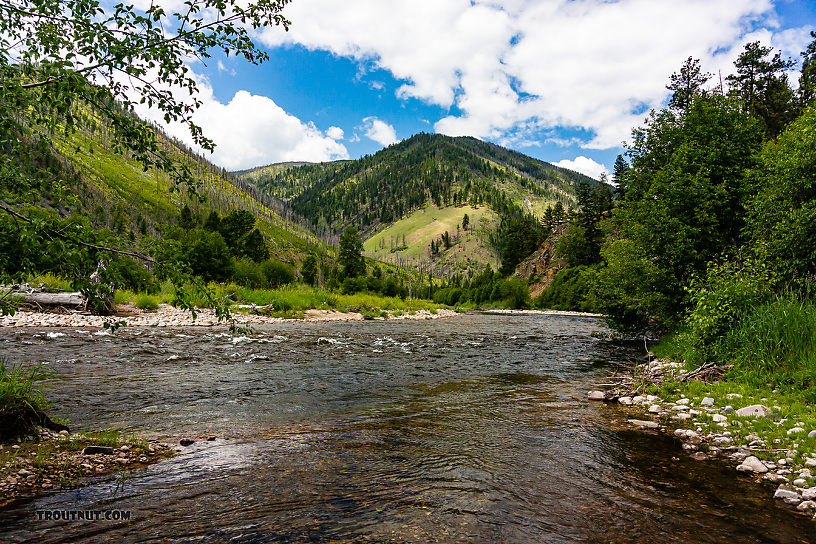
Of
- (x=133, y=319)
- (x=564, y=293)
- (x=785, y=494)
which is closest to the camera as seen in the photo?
(x=785, y=494)

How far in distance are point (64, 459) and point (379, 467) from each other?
14.8 feet

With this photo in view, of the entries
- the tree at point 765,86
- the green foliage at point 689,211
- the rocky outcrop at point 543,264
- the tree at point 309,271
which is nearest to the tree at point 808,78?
the tree at point 765,86

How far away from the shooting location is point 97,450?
6.11 m

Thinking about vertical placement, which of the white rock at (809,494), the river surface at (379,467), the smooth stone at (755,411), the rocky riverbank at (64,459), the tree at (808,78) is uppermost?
the tree at (808,78)

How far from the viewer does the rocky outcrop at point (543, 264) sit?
104438mm

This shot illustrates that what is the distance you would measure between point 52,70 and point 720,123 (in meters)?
24.0

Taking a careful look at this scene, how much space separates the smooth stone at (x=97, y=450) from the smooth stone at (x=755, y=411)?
37.9 ft

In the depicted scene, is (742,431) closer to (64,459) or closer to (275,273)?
(64,459)

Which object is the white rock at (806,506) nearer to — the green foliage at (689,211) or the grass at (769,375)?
the grass at (769,375)

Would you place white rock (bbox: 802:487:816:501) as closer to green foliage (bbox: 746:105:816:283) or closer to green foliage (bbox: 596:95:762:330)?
green foliage (bbox: 746:105:816:283)

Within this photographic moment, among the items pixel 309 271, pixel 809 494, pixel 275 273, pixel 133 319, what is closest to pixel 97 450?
pixel 809 494

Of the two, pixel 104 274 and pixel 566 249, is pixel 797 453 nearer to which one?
pixel 104 274

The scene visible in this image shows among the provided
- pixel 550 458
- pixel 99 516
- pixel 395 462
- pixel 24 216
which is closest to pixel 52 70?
pixel 24 216

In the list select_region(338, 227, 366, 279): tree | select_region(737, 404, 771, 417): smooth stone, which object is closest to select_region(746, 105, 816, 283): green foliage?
select_region(737, 404, 771, 417): smooth stone
